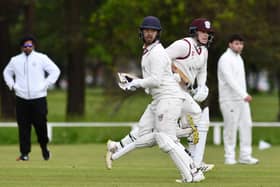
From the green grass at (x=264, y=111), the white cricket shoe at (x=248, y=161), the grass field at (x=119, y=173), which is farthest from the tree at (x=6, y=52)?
the white cricket shoe at (x=248, y=161)

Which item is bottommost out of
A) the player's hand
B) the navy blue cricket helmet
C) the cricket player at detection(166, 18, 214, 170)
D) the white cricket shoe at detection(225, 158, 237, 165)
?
the white cricket shoe at detection(225, 158, 237, 165)

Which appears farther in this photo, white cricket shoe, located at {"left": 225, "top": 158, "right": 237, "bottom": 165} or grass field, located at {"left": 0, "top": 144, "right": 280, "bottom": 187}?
white cricket shoe, located at {"left": 225, "top": 158, "right": 237, "bottom": 165}

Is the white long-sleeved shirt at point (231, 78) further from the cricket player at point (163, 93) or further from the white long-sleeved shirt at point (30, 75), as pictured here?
the cricket player at point (163, 93)

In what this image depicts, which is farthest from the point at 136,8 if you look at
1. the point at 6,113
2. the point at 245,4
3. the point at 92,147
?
the point at 92,147

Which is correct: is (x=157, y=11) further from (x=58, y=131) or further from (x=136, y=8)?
(x=58, y=131)

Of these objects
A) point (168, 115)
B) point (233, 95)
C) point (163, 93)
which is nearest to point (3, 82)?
point (233, 95)

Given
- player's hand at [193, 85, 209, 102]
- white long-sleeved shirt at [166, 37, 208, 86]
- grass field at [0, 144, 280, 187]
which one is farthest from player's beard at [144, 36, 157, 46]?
grass field at [0, 144, 280, 187]

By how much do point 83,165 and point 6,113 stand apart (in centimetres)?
1993

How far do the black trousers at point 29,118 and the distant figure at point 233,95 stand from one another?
3.05m

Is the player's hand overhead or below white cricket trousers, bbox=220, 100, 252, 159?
overhead

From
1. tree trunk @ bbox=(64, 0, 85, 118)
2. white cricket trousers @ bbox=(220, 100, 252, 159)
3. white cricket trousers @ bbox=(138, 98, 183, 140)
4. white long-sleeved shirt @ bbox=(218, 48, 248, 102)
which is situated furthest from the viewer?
tree trunk @ bbox=(64, 0, 85, 118)

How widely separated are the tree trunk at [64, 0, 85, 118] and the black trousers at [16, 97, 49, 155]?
17020 millimetres

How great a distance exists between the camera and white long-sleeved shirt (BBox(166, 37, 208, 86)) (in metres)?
13.1

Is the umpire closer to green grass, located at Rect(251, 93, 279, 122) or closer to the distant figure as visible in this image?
the distant figure
